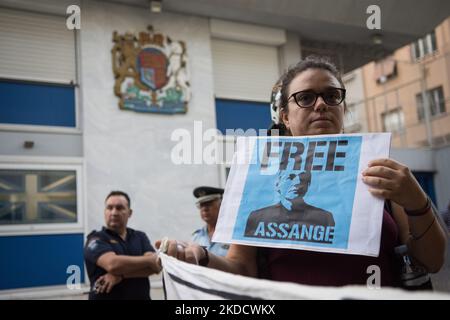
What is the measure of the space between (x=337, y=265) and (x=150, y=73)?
796 centimetres

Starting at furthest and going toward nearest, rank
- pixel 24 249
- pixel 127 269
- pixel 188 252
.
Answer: pixel 24 249, pixel 127 269, pixel 188 252

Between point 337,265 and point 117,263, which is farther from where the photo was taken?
point 117,263

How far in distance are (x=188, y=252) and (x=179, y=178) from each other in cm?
735

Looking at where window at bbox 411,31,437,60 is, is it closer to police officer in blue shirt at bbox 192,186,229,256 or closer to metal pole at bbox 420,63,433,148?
metal pole at bbox 420,63,433,148

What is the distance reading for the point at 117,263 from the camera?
388 centimetres

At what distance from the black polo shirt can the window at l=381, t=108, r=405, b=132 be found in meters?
12.1

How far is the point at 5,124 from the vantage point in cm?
784

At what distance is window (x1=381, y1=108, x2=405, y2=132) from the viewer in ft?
49.1

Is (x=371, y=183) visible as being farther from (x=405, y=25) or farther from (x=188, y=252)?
(x=405, y=25)

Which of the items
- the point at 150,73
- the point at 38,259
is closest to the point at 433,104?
the point at 150,73

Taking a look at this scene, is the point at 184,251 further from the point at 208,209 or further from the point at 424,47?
the point at 424,47

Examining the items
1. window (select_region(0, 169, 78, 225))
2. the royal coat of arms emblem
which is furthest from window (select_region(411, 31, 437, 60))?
window (select_region(0, 169, 78, 225))

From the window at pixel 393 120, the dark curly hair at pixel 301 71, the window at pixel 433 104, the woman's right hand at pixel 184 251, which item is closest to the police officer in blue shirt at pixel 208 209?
the dark curly hair at pixel 301 71
